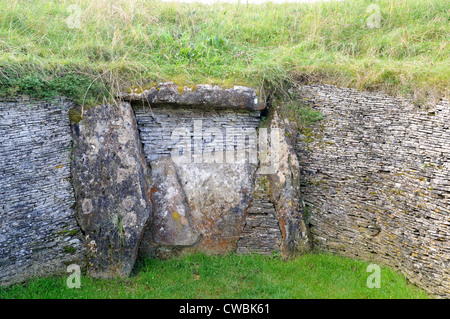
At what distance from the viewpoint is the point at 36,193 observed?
4.67 meters

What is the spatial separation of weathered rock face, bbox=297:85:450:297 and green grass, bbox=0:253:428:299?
30 centimetres

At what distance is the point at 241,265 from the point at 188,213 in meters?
1.08

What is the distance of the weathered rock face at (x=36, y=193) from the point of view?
4500 mm

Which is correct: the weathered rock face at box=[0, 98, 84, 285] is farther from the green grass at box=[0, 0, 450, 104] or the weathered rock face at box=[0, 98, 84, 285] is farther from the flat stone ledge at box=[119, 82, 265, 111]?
the flat stone ledge at box=[119, 82, 265, 111]

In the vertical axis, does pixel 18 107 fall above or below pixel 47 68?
below

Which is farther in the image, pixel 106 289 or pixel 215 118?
pixel 215 118

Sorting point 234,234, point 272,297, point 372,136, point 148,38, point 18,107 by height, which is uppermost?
point 148,38

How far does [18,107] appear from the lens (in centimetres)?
460

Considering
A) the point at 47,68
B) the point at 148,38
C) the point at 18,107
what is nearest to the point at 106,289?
the point at 18,107

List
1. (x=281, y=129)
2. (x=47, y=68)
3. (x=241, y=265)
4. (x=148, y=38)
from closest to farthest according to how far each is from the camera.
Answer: (x=47, y=68), (x=241, y=265), (x=281, y=129), (x=148, y=38)

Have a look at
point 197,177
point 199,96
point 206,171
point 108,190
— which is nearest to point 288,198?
point 206,171

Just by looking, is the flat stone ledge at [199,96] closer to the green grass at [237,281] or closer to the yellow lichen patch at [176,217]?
the yellow lichen patch at [176,217]

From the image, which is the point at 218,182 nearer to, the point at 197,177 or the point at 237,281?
the point at 197,177

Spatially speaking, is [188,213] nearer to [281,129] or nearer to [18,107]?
[281,129]
